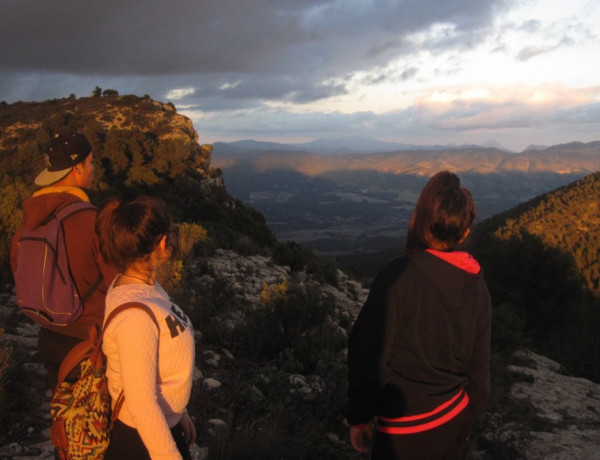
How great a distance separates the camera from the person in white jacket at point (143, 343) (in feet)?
4.51

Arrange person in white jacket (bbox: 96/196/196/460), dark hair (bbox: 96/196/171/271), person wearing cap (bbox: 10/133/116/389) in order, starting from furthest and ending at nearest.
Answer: person wearing cap (bbox: 10/133/116/389)
dark hair (bbox: 96/196/171/271)
person in white jacket (bbox: 96/196/196/460)

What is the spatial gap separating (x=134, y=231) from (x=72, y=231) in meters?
0.53

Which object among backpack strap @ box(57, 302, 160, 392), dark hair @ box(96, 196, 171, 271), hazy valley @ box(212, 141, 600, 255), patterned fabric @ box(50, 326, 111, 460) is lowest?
hazy valley @ box(212, 141, 600, 255)

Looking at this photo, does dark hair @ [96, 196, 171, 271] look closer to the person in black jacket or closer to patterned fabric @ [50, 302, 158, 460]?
patterned fabric @ [50, 302, 158, 460]

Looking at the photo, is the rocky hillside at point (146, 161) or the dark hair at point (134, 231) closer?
the dark hair at point (134, 231)

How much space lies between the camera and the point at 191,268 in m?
7.80

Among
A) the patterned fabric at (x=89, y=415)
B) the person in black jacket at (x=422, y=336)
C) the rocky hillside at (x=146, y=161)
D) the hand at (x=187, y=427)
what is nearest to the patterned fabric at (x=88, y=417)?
the patterned fabric at (x=89, y=415)

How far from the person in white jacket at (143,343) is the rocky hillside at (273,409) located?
1.31 metres

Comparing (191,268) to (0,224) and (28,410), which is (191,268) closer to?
(0,224)

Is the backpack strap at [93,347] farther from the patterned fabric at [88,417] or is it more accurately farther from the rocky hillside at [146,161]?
the rocky hillside at [146,161]

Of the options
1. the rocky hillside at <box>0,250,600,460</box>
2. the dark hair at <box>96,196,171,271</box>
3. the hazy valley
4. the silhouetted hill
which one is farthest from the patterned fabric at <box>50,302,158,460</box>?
the hazy valley

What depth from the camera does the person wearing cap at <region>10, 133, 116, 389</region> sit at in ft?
6.08

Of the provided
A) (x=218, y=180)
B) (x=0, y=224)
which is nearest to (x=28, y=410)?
(x=0, y=224)

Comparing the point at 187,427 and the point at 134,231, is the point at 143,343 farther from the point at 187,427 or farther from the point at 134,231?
the point at 187,427
